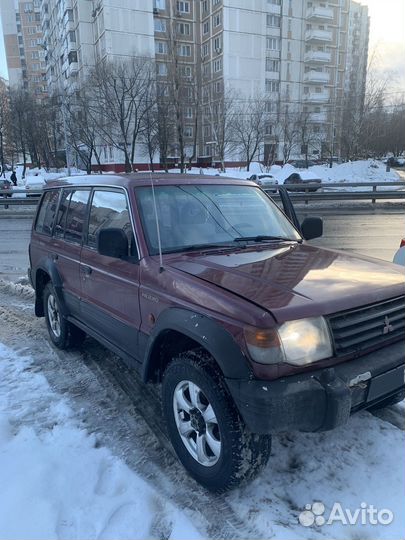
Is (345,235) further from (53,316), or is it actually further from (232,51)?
(232,51)

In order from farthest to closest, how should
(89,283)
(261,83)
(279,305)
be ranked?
(261,83)
(89,283)
(279,305)

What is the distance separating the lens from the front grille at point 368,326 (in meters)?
2.37

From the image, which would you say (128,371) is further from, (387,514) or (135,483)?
(387,514)

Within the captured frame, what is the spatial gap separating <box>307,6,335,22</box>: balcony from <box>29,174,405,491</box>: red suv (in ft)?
234

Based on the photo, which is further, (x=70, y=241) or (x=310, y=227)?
(x=70, y=241)

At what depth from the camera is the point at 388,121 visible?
173 feet

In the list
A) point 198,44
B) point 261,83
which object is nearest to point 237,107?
point 261,83

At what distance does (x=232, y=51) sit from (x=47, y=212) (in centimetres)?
5877

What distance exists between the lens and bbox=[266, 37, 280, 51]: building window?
5984cm

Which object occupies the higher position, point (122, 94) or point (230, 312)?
point (122, 94)

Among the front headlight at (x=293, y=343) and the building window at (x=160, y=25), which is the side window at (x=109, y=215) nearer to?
the front headlight at (x=293, y=343)

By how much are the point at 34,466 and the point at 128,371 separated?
145 centimetres

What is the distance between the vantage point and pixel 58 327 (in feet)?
15.6

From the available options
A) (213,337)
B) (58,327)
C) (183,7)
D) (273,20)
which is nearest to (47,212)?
(58,327)
